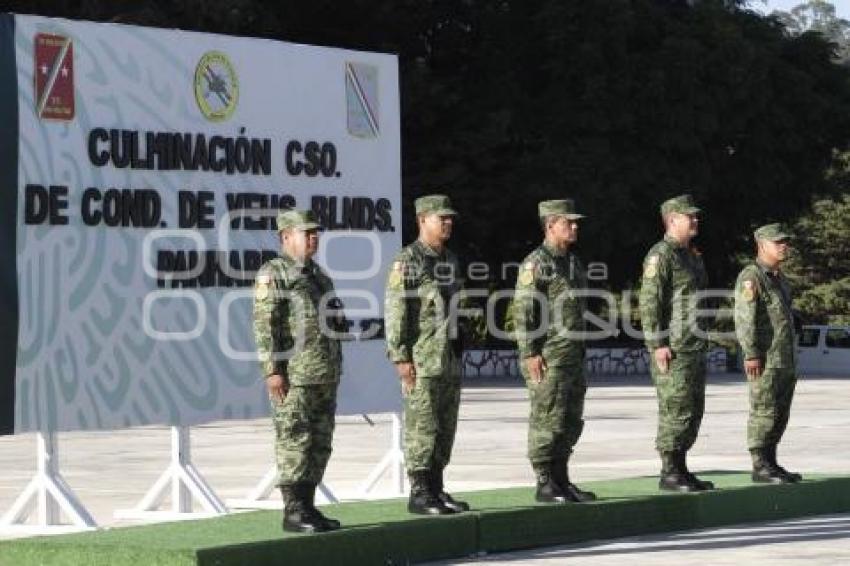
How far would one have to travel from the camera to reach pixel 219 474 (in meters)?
20.6

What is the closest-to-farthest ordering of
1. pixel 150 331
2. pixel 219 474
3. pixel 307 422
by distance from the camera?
pixel 307 422 < pixel 150 331 < pixel 219 474

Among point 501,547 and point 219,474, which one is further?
point 219,474

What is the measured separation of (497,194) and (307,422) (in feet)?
118

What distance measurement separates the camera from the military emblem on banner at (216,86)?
48.9 ft

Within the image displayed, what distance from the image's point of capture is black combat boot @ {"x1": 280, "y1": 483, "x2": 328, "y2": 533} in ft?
41.0

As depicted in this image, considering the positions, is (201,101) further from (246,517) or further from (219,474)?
(219,474)

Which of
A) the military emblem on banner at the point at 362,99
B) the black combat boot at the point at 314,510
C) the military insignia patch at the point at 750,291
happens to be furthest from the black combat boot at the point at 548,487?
the military emblem on banner at the point at 362,99

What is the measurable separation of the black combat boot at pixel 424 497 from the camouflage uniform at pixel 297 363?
1175 mm

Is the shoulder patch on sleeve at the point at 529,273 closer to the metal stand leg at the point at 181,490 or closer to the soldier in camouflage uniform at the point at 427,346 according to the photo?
the soldier in camouflage uniform at the point at 427,346

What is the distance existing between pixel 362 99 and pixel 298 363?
4222 mm

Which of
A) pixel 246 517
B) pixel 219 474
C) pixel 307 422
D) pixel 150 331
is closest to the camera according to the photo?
pixel 307 422

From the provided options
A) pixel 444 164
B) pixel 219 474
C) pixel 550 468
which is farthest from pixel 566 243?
pixel 444 164

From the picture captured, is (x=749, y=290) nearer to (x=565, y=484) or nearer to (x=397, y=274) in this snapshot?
(x=565, y=484)

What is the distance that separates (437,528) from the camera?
13.1m
